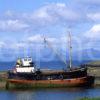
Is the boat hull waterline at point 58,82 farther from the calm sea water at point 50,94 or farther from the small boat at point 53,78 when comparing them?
the calm sea water at point 50,94

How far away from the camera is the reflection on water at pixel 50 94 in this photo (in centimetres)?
7424

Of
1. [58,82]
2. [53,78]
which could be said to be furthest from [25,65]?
[58,82]

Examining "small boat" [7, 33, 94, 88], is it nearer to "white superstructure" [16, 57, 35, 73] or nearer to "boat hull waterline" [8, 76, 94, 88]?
"boat hull waterline" [8, 76, 94, 88]

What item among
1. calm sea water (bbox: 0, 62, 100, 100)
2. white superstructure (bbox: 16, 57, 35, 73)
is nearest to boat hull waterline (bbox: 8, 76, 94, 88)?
calm sea water (bbox: 0, 62, 100, 100)

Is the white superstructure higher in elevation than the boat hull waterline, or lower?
higher

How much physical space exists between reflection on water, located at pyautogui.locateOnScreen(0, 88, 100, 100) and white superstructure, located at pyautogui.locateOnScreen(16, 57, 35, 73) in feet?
21.6

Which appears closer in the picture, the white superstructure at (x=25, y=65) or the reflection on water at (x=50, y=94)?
the reflection on water at (x=50, y=94)

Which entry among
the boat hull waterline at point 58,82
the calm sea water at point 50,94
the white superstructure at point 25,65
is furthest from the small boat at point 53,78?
the calm sea water at point 50,94

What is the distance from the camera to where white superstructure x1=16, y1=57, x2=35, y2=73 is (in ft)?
304

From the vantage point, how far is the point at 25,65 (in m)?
93.3

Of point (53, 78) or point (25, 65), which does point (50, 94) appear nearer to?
point (53, 78)

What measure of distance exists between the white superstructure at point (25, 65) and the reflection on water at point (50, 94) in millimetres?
6594

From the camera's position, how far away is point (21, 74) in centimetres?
9125

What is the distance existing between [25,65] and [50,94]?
15266 millimetres
